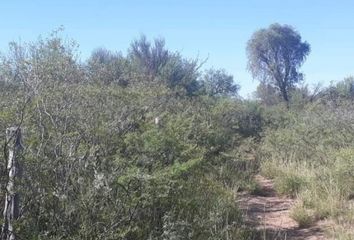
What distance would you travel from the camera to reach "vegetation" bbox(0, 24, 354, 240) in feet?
14.9

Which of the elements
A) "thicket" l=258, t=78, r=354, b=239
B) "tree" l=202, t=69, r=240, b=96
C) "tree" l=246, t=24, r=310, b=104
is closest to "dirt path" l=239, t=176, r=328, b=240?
"thicket" l=258, t=78, r=354, b=239

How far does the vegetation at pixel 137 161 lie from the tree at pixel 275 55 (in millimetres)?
22987

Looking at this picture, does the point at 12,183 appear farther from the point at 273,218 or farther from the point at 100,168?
the point at 273,218

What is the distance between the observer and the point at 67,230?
4.47m

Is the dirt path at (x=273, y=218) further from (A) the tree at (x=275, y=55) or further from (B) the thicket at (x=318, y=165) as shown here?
(A) the tree at (x=275, y=55)

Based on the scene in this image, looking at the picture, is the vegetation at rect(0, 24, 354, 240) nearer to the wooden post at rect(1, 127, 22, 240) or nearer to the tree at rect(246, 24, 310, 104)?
the wooden post at rect(1, 127, 22, 240)

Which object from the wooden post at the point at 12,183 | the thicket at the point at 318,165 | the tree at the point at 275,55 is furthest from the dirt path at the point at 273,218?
the tree at the point at 275,55

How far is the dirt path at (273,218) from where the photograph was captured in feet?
22.4

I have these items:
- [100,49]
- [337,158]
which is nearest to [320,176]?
[337,158]

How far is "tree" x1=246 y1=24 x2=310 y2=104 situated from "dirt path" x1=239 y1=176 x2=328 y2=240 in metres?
28.0

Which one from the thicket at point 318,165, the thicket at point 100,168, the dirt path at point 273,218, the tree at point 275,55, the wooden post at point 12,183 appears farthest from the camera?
the tree at point 275,55

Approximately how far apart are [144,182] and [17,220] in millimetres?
1481

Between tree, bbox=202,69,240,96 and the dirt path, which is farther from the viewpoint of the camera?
tree, bbox=202,69,240,96

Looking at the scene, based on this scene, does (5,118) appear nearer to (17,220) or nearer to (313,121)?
(17,220)
